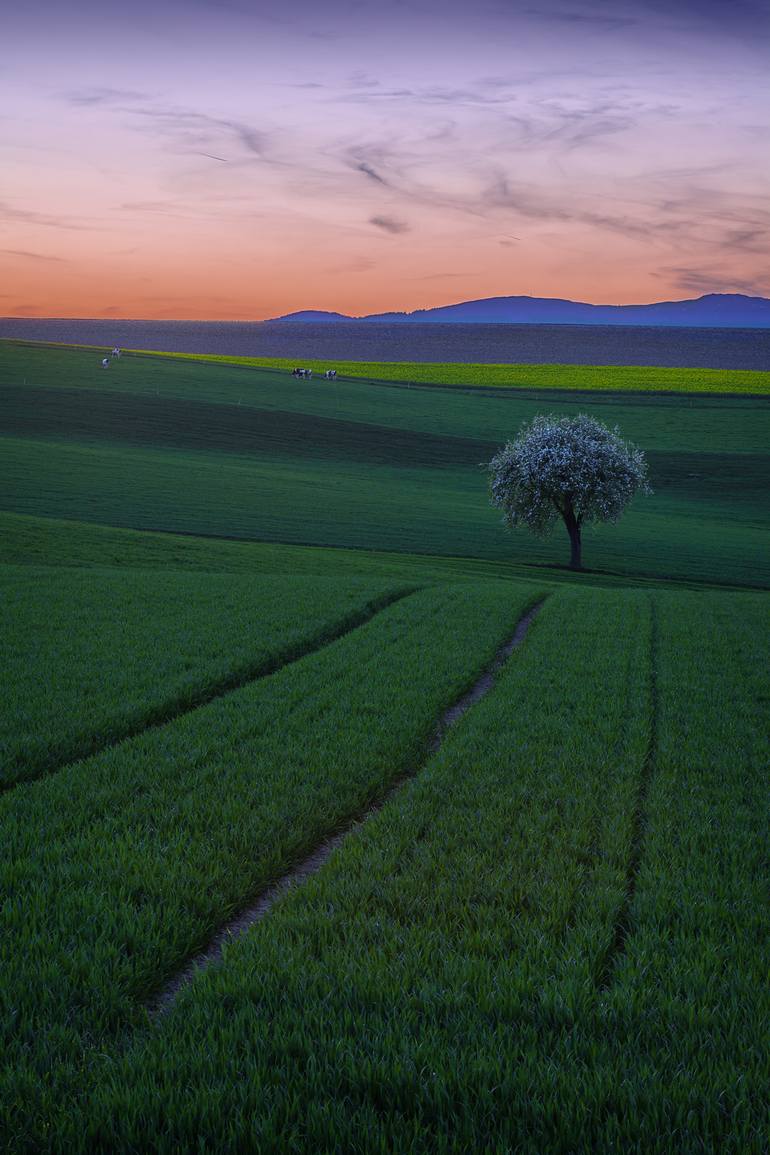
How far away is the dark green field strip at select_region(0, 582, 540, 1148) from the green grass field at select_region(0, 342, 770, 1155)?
4 cm

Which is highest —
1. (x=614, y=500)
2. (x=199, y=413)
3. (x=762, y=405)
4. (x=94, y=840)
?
(x=762, y=405)

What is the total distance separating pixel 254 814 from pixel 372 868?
1.70 metres

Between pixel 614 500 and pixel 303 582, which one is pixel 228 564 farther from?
pixel 614 500

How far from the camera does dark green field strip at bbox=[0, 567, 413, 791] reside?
12055 mm

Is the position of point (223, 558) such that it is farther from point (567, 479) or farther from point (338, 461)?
point (338, 461)

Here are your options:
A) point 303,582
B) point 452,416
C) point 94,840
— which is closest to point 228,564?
point 303,582

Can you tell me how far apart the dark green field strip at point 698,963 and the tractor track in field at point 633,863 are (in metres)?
0.09

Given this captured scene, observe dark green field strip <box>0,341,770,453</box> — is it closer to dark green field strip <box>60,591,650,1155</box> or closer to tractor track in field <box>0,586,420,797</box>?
tractor track in field <box>0,586,420,797</box>

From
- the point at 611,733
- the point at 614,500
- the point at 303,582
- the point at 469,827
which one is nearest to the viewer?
the point at 469,827

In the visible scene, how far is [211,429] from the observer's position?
89438mm

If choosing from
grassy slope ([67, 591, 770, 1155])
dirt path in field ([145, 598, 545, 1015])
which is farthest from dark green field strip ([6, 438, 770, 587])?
grassy slope ([67, 591, 770, 1155])

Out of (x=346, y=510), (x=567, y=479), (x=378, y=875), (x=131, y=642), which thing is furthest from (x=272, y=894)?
(x=346, y=510)

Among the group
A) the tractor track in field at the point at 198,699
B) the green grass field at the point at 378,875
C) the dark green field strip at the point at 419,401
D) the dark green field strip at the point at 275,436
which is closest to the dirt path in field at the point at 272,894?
the green grass field at the point at 378,875

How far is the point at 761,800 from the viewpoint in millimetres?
9914
